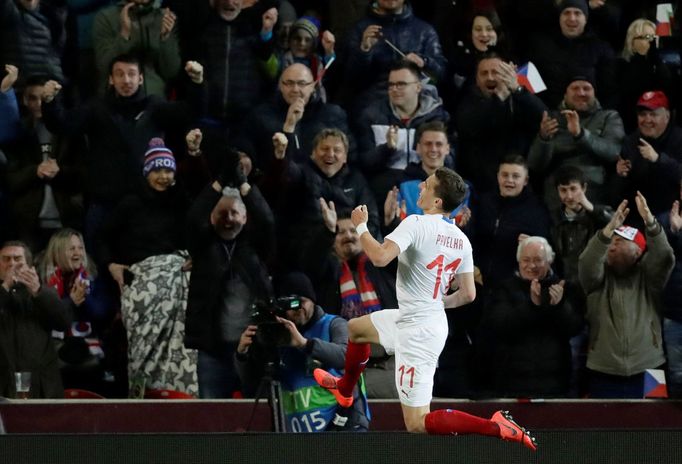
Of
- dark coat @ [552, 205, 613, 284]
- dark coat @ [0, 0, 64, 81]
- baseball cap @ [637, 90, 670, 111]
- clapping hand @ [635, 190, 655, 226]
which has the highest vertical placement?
dark coat @ [0, 0, 64, 81]

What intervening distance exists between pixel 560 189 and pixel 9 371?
4.03 m

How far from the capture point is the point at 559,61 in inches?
420

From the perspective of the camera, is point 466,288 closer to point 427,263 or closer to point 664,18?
point 427,263

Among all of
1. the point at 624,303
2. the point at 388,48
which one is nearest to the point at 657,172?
the point at 624,303

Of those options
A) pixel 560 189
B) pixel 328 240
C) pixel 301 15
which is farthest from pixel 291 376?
pixel 301 15

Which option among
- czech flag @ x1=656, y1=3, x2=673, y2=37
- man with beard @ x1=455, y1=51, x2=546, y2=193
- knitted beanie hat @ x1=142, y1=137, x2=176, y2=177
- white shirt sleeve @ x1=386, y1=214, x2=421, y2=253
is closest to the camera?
white shirt sleeve @ x1=386, y1=214, x2=421, y2=253

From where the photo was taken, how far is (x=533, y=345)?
9469 mm

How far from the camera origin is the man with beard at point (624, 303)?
954cm

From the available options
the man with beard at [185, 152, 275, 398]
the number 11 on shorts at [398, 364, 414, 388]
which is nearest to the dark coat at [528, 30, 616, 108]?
the man with beard at [185, 152, 275, 398]

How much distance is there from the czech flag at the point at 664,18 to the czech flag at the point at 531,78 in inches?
42.0

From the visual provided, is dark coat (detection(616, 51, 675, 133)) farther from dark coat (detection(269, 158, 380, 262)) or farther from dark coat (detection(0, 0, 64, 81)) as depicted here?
dark coat (detection(0, 0, 64, 81))

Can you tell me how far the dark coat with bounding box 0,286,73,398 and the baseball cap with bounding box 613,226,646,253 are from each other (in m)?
3.84

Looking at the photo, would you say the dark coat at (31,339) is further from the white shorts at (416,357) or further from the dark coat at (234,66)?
the white shorts at (416,357)

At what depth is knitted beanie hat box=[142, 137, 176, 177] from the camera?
9969mm
